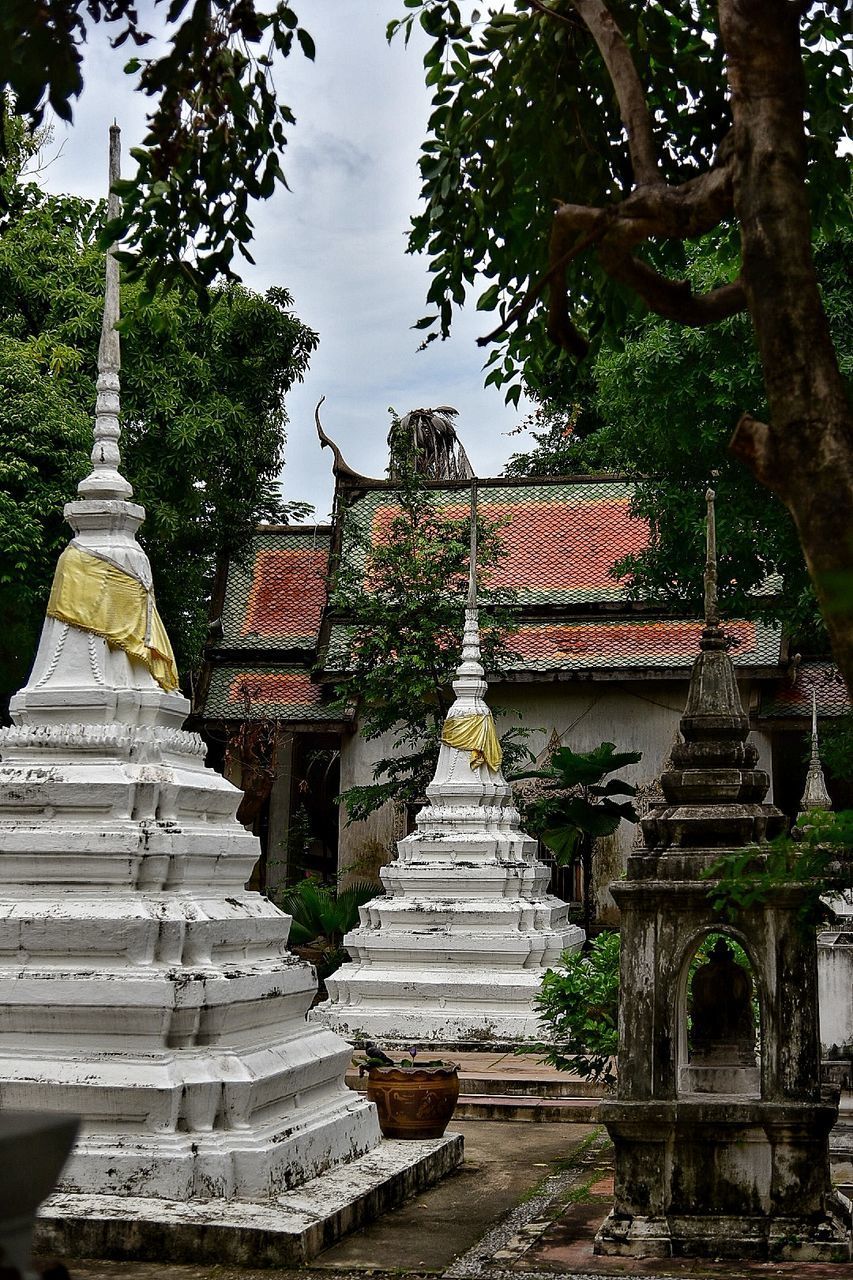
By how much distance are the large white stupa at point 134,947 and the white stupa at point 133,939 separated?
0.03 ft

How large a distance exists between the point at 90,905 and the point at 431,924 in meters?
7.66

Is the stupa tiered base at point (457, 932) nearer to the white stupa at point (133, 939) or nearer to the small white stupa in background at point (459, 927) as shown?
the small white stupa in background at point (459, 927)

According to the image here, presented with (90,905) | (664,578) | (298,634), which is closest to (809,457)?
(90,905)

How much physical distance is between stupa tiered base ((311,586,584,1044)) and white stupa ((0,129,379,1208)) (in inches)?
223

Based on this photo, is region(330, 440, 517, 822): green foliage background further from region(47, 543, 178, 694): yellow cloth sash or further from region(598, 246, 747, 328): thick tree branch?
region(598, 246, 747, 328): thick tree branch

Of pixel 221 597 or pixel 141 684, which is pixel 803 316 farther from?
pixel 221 597

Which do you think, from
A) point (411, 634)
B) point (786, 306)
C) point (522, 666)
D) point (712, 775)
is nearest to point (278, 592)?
point (522, 666)

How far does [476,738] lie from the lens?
1546 centimetres

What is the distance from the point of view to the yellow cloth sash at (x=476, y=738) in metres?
15.4

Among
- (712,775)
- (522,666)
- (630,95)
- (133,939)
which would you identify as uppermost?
(522,666)

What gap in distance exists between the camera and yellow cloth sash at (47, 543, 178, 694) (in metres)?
7.94

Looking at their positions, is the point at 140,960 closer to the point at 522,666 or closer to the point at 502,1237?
A: the point at 502,1237

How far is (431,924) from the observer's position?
47.8 feet

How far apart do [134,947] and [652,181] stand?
4583mm
